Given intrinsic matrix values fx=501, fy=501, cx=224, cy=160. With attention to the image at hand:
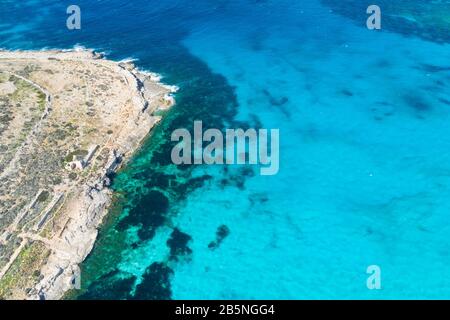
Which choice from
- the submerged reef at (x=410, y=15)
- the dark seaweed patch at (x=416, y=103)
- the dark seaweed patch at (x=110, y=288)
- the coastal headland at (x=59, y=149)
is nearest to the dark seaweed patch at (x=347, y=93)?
the dark seaweed patch at (x=416, y=103)
